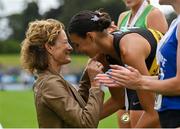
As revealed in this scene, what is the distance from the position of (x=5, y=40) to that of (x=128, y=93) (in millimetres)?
66435

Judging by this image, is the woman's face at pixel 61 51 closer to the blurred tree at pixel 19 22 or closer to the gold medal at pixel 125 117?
the gold medal at pixel 125 117

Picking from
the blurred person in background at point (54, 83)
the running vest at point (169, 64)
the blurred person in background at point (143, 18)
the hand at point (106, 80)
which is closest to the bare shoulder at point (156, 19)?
the blurred person in background at point (143, 18)

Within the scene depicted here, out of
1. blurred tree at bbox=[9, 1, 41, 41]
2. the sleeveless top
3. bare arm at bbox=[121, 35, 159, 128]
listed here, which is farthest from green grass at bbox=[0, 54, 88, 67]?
bare arm at bbox=[121, 35, 159, 128]

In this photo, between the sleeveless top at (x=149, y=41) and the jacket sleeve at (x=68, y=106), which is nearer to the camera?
the jacket sleeve at (x=68, y=106)

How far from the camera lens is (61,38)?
14.9ft

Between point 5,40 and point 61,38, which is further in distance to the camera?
point 5,40

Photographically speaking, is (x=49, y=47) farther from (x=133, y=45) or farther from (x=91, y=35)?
(x=133, y=45)

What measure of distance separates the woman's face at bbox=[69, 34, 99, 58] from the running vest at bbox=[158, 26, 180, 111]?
0.71 metres

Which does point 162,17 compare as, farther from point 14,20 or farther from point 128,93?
point 14,20

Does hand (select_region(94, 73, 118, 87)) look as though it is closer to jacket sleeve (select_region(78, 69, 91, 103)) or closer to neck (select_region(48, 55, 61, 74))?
neck (select_region(48, 55, 61, 74))

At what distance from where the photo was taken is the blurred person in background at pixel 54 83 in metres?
4.25

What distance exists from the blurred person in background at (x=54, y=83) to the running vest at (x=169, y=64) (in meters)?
0.45

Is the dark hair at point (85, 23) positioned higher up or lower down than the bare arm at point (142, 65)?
Result: higher up

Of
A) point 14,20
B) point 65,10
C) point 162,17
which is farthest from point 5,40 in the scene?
point 162,17
